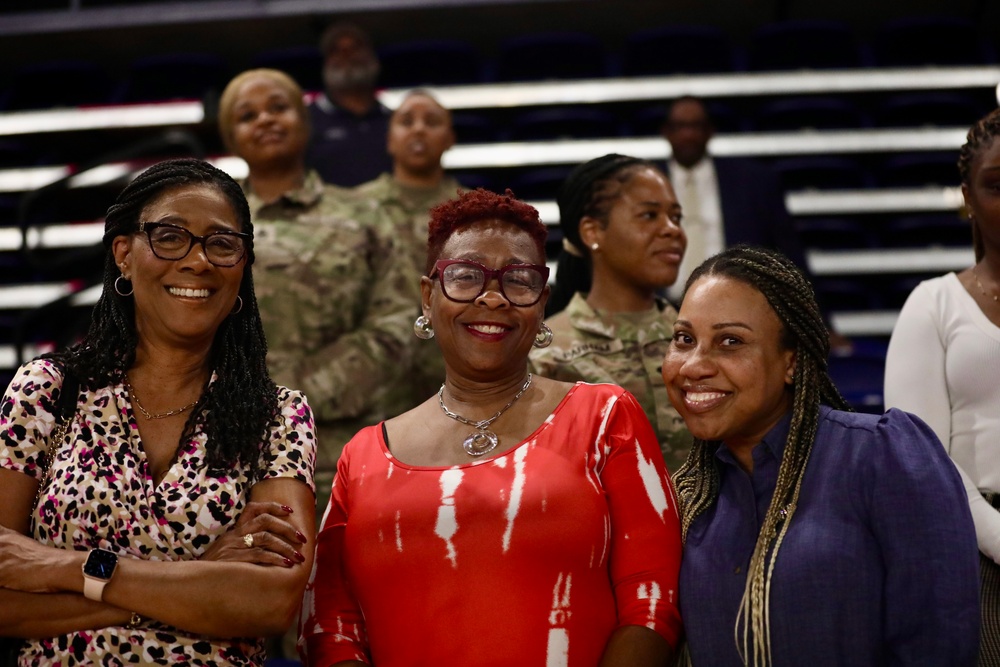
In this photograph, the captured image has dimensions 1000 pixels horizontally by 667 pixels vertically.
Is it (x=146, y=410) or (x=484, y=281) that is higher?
(x=484, y=281)

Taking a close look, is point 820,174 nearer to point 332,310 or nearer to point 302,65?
point 302,65

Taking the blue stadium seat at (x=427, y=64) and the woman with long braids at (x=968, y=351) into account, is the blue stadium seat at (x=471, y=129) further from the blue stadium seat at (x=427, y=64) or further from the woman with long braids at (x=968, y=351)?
the woman with long braids at (x=968, y=351)

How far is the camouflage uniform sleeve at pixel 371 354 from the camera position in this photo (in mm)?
3264

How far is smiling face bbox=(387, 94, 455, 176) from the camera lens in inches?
163

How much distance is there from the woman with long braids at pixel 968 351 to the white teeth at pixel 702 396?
2.15ft

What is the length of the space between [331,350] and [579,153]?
3930 millimetres

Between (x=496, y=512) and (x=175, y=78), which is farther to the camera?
(x=175, y=78)

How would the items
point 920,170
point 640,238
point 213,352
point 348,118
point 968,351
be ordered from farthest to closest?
point 920,170 < point 348,118 < point 640,238 < point 968,351 < point 213,352

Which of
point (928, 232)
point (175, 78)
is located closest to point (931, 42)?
point (928, 232)

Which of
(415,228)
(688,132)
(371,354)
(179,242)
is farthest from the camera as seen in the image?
(688,132)

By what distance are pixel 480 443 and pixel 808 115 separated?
5441mm

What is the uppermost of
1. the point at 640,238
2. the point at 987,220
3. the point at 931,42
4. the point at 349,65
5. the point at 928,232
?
the point at 931,42

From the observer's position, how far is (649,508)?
2047mm

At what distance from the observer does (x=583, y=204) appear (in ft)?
10.2
